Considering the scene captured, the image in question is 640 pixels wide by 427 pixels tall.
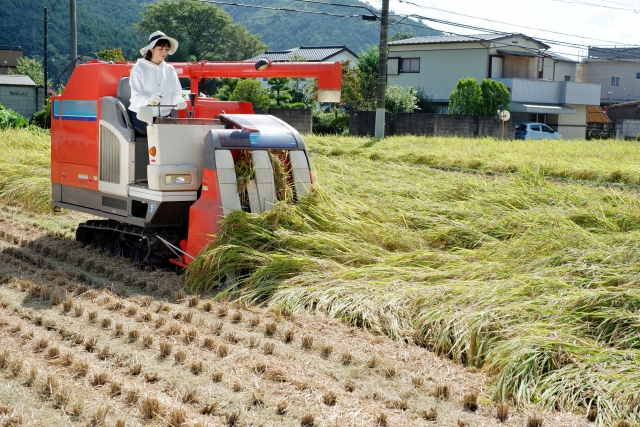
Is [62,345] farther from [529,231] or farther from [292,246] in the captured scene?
[529,231]

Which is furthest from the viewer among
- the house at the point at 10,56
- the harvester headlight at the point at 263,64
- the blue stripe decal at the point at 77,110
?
the house at the point at 10,56

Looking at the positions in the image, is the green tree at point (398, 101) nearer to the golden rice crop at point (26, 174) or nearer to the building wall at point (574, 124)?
the building wall at point (574, 124)

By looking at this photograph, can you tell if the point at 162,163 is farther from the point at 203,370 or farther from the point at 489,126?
the point at 489,126

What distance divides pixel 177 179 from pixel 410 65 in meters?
39.1

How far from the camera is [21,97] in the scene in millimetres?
32625

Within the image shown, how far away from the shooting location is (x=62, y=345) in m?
5.13

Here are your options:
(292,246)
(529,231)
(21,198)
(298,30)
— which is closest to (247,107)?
(292,246)

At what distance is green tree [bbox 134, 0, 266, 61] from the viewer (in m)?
74.7

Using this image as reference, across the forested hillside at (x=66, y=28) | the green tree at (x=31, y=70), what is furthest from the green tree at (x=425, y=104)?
the green tree at (x=31, y=70)

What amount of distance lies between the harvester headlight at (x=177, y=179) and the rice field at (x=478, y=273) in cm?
72

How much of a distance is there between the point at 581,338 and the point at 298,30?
140 m

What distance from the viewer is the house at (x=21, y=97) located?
32.2 metres

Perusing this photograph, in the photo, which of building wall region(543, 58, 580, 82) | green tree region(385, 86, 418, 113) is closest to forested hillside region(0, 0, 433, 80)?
green tree region(385, 86, 418, 113)

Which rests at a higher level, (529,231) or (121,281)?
(529,231)
